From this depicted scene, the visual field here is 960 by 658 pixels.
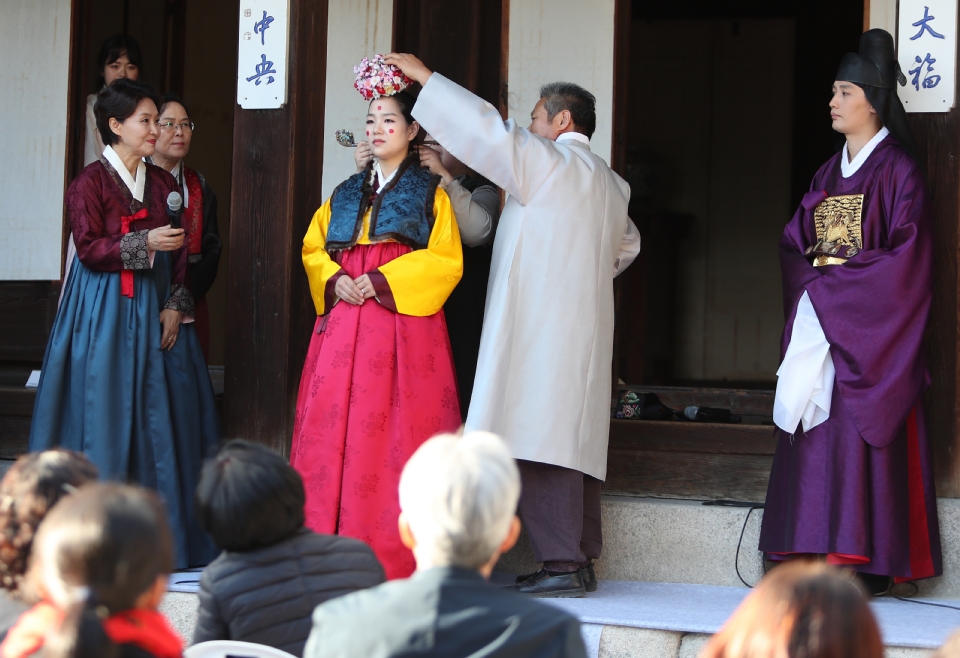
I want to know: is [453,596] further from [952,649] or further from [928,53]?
[928,53]

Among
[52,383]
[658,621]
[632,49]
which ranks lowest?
[658,621]

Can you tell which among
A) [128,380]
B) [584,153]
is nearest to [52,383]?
[128,380]

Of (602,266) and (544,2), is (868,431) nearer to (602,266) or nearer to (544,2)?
(602,266)

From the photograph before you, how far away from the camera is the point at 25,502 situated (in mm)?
1846

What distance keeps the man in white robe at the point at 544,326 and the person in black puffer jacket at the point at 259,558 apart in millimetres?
1551

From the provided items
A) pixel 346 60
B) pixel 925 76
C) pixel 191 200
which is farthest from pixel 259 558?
pixel 346 60

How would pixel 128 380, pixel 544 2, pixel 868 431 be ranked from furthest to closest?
pixel 544 2 → pixel 128 380 → pixel 868 431

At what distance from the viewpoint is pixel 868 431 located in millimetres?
3605

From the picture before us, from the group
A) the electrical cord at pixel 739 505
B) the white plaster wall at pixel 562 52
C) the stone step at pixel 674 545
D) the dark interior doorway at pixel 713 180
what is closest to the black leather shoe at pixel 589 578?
the stone step at pixel 674 545

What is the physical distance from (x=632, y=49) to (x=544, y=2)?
4683mm

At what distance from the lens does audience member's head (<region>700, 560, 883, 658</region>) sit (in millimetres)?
1376

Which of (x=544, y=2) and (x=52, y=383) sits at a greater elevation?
(x=544, y=2)

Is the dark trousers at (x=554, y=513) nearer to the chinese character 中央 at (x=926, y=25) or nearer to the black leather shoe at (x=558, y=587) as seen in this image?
the black leather shoe at (x=558, y=587)

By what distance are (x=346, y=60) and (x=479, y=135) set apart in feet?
5.02
